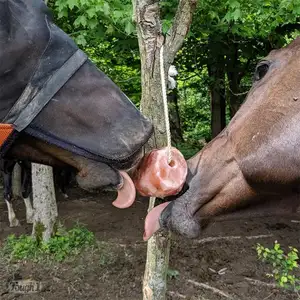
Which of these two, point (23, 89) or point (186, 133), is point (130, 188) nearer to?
point (23, 89)

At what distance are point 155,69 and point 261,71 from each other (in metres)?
1.03

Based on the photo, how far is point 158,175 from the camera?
1.59 metres

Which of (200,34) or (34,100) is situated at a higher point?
(34,100)

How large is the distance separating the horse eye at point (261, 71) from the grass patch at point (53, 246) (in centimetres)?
351

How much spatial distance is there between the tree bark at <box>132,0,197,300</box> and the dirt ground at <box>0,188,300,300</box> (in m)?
0.93

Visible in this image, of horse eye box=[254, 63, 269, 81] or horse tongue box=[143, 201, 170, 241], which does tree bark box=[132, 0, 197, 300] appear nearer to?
horse tongue box=[143, 201, 170, 241]

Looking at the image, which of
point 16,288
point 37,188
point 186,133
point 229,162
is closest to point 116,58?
point 37,188

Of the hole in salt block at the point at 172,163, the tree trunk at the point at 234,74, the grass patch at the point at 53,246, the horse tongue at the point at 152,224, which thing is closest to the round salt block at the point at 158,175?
the hole in salt block at the point at 172,163

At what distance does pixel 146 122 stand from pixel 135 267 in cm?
342

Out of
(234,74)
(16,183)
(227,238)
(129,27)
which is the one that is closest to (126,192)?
(129,27)

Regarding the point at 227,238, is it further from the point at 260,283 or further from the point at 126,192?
the point at 126,192

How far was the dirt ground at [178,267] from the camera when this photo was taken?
4.22 meters

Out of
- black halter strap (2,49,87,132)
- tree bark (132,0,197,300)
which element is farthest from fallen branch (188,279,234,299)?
black halter strap (2,49,87,132)

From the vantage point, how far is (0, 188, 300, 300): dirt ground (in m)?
4.22
